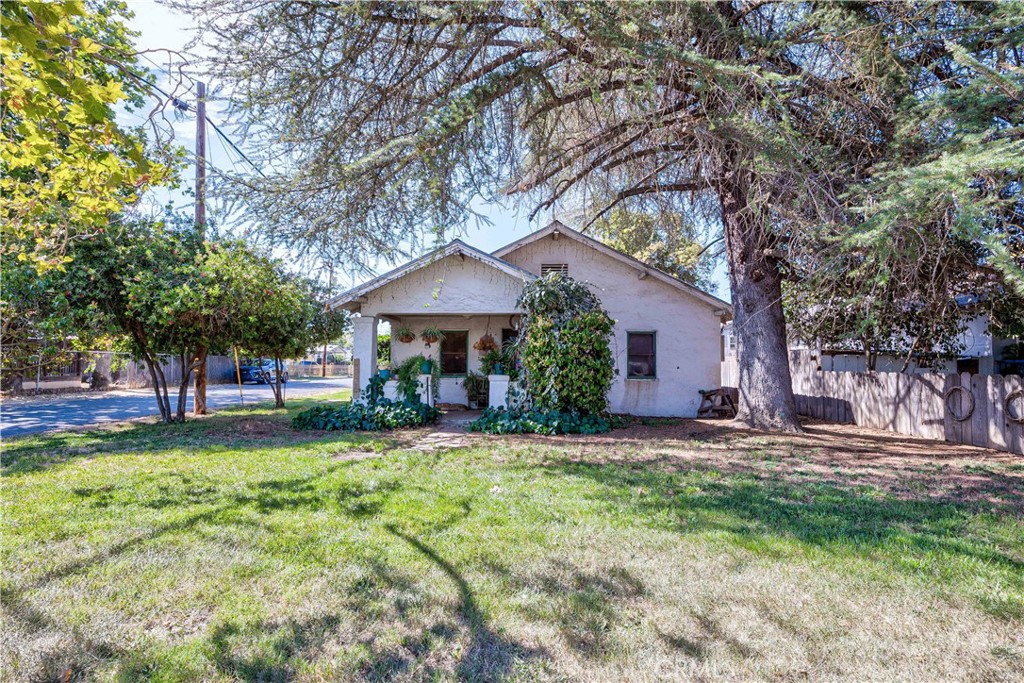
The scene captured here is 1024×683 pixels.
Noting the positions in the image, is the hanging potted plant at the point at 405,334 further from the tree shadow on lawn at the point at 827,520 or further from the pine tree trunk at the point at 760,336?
the tree shadow on lawn at the point at 827,520

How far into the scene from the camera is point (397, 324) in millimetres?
14867

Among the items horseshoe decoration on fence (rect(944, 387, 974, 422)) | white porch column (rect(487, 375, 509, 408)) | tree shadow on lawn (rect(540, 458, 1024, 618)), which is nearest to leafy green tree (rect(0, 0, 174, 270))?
tree shadow on lawn (rect(540, 458, 1024, 618))

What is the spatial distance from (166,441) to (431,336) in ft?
21.2

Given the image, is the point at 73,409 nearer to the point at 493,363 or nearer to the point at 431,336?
the point at 431,336

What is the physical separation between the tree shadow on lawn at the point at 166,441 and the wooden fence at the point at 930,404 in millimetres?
10150

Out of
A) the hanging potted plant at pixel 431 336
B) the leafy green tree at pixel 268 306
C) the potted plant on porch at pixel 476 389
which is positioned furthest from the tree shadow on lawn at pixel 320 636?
the potted plant on porch at pixel 476 389

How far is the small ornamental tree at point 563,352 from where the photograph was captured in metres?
10.5

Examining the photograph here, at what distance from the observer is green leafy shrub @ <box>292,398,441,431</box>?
10.6m

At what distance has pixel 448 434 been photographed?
9781 millimetres

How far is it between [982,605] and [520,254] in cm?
1272

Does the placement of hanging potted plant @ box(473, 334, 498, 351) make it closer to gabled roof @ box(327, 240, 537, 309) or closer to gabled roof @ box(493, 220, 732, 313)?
gabled roof @ box(493, 220, 732, 313)

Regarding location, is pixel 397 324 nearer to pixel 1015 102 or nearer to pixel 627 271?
pixel 627 271

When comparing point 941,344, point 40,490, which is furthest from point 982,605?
point 941,344

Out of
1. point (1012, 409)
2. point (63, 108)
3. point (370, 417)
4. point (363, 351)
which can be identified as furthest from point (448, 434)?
point (1012, 409)
